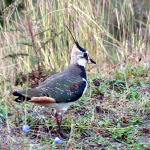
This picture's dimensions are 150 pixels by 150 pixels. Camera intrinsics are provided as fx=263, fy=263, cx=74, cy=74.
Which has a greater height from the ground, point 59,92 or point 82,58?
point 82,58

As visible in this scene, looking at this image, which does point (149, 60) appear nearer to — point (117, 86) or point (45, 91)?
point (117, 86)

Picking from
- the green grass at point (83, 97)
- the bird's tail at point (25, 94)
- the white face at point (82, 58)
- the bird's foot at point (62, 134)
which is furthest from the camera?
the white face at point (82, 58)

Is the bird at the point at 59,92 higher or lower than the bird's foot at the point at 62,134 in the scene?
higher

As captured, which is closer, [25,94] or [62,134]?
[25,94]

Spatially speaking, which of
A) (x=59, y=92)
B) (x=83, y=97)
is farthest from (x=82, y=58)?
(x=59, y=92)

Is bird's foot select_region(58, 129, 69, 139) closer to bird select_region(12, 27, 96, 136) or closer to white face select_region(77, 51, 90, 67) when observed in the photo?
bird select_region(12, 27, 96, 136)

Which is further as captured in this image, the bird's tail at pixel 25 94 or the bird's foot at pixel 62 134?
the bird's foot at pixel 62 134

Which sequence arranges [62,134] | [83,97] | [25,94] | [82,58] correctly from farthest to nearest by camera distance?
[83,97] < [82,58] < [62,134] < [25,94]

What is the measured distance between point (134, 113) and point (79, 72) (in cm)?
89

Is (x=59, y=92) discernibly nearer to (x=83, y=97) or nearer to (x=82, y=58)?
(x=82, y=58)

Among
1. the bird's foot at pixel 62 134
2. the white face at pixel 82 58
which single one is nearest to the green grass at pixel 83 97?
the bird's foot at pixel 62 134

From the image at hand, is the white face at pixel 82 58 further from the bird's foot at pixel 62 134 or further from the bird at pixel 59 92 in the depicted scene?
the bird's foot at pixel 62 134

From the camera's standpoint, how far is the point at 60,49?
5004 mm

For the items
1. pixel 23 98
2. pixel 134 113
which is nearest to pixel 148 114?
pixel 134 113
